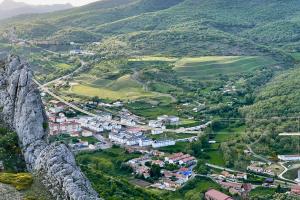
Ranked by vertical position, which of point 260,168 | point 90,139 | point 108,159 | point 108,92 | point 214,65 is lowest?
point 260,168

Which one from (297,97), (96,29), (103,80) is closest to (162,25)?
(96,29)

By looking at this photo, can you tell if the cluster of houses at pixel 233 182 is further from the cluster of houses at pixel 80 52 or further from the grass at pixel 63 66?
the cluster of houses at pixel 80 52

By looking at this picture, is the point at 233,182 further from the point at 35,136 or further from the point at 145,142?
the point at 35,136

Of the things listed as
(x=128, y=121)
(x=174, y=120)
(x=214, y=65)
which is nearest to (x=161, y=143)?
(x=174, y=120)

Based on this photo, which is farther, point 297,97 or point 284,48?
point 284,48

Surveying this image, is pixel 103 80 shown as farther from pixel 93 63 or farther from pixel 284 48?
pixel 284 48
